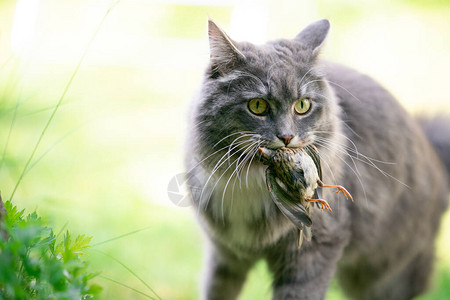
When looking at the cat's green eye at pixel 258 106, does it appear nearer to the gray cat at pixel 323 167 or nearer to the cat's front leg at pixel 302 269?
the gray cat at pixel 323 167

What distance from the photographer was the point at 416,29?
7598 mm

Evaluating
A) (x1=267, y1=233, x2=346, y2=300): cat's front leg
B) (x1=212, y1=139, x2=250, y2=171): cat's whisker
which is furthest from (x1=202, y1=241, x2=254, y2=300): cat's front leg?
(x1=212, y1=139, x2=250, y2=171): cat's whisker

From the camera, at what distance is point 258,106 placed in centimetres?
243

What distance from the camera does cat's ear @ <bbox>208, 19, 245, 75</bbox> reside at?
2.45 m

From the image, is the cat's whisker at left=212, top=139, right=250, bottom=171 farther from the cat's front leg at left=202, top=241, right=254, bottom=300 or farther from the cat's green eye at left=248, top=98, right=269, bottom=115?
the cat's front leg at left=202, top=241, right=254, bottom=300

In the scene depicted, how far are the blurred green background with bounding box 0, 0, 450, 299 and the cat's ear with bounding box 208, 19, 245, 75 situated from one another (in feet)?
0.86

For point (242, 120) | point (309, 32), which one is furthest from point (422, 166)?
point (242, 120)

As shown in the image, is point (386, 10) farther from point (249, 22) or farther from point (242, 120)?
point (242, 120)

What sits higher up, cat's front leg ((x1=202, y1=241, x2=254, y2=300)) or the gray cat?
the gray cat

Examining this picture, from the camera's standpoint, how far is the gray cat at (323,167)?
244 cm

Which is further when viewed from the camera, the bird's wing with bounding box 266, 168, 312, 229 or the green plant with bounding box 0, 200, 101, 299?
the bird's wing with bounding box 266, 168, 312, 229

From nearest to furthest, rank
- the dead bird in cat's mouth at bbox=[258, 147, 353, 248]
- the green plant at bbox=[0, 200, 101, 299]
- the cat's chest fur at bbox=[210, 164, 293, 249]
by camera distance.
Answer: the green plant at bbox=[0, 200, 101, 299], the dead bird in cat's mouth at bbox=[258, 147, 353, 248], the cat's chest fur at bbox=[210, 164, 293, 249]

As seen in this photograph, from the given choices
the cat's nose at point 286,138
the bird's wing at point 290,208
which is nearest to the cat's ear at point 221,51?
the cat's nose at point 286,138

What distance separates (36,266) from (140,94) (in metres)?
4.59
